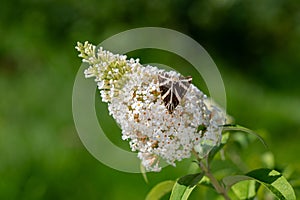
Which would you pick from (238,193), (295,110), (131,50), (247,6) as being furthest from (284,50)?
(238,193)

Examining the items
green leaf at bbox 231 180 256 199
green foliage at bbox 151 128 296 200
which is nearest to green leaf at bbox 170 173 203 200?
green foliage at bbox 151 128 296 200

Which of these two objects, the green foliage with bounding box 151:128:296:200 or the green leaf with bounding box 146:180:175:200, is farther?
the green leaf with bounding box 146:180:175:200

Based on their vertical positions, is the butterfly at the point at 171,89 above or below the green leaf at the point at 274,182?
above

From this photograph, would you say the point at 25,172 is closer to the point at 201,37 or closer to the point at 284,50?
the point at 201,37

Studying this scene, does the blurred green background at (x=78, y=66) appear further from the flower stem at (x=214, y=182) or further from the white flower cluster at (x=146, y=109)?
the white flower cluster at (x=146, y=109)

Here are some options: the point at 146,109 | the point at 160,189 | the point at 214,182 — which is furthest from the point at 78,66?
the point at 146,109

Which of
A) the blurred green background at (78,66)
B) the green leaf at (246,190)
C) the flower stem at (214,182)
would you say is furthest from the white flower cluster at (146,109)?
the blurred green background at (78,66)

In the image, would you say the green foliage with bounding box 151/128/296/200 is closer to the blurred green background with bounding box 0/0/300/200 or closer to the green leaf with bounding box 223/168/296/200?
the green leaf with bounding box 223/168/296/200
